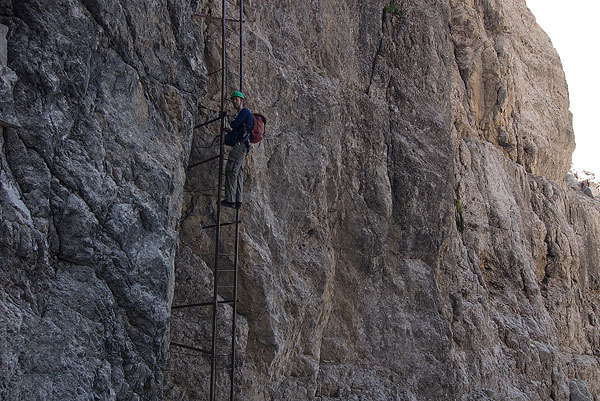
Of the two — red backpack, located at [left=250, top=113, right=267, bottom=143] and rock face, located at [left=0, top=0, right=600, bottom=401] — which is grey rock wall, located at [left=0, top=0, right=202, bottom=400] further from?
red backpack, located at [left=250, top=113, right=267, bottom=143]

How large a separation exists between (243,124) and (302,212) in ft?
9.10

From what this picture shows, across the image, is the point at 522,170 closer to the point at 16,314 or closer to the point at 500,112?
the point at 500,112

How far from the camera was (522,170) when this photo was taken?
21344mm

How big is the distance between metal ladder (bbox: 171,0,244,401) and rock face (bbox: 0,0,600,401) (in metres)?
0.24

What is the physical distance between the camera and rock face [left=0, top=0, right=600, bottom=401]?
22.6 feet

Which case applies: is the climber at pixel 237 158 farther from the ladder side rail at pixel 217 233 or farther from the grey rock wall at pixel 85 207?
the grey rock wall at pixel 85 207

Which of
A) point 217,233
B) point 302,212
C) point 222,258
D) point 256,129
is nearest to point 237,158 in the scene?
point 256,129

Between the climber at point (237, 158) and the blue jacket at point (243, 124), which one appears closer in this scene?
the blue jacket at point (243, 124)

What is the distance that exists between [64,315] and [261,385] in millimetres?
4468

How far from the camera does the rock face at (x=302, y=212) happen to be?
6.89 m

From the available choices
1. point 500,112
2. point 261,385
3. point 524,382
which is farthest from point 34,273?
point 500,112

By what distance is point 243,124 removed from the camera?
31.9 feet

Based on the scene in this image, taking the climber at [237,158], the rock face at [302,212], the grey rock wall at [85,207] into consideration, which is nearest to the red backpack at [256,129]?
the climber at [237,158]

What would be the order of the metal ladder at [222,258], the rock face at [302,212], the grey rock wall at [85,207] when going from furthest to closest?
the metal ladder at [222,258]
the rock face at [302,212]
the grey rock wall at [85,207]
